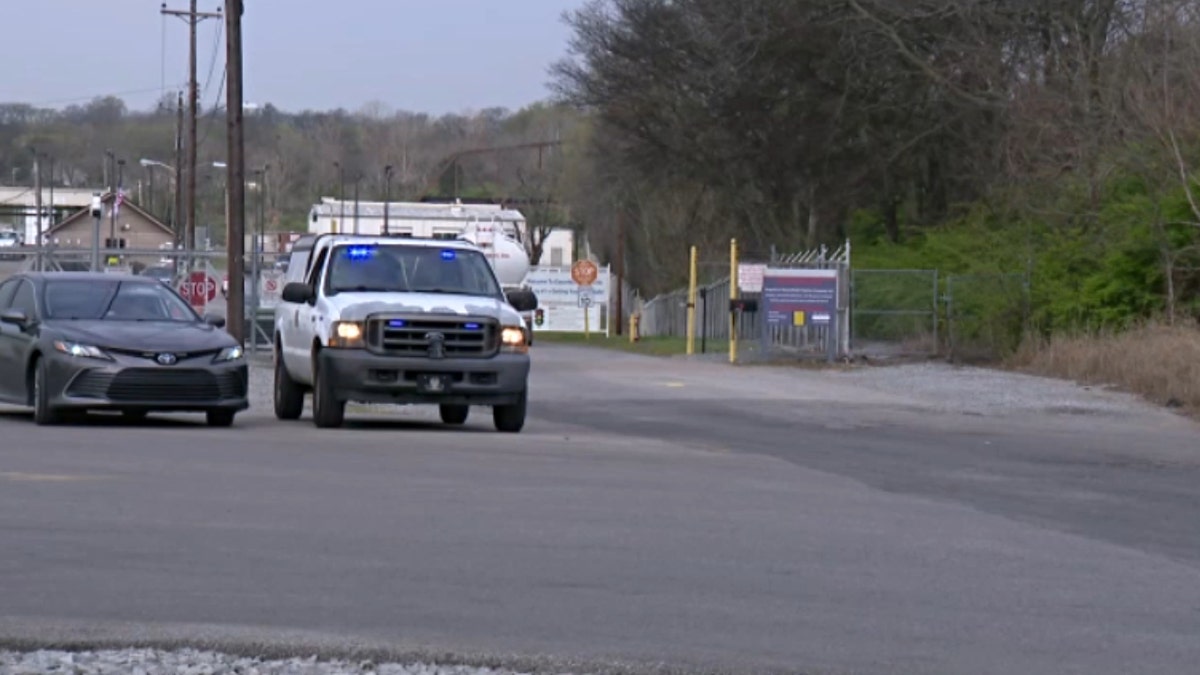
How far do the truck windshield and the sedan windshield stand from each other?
1.67 m

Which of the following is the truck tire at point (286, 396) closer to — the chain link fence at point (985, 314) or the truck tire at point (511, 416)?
the truck tire at point (511, 416)

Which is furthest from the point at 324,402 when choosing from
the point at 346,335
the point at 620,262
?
the point at 620,262

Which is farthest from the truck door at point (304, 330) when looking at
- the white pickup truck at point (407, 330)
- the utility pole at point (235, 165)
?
the utility pole at point (235, 165)

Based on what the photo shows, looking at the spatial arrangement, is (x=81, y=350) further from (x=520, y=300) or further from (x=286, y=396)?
(x=520, y=300)

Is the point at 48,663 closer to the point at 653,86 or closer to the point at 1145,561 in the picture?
the point at 1145,561

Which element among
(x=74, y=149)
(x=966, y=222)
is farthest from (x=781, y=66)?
(x=74, y=149)

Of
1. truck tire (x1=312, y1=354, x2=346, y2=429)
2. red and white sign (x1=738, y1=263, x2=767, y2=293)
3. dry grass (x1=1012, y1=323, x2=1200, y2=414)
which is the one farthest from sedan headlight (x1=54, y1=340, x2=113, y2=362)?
red and white sign (x1=738, y1=263, x2=767, y2=293)

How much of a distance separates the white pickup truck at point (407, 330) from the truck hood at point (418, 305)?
0.01m

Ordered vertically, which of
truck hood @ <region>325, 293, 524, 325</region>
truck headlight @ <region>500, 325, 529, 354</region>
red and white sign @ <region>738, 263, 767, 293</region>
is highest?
red and white sign @ <region>738, 263, 767, 293</region>

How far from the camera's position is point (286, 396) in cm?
2094

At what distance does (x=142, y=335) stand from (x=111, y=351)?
44 centimetres

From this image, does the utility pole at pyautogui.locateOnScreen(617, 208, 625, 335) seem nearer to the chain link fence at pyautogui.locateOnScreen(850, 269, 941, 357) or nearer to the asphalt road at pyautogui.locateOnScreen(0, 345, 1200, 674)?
the chain link fence at pyautogui.locateOnScreen(850, 269, 941, 357)

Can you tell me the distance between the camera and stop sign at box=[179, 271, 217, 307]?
36469mm

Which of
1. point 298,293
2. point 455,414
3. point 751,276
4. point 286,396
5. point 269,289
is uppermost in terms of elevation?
point 751,276
